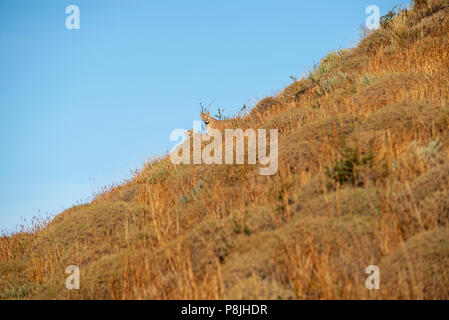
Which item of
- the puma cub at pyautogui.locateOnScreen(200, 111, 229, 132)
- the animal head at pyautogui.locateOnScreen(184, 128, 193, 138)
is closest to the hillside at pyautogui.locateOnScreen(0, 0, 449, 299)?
the animal head at pyautogui.locateOnScreen(184, 128, 193, 138)

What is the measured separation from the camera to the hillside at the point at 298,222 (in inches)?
210

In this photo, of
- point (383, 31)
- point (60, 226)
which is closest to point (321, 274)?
point (60, 226)

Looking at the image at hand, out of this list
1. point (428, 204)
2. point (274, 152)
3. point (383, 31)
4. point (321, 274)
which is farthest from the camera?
point (383, 31)

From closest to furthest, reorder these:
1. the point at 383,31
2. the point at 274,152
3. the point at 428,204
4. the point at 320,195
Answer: the point at 428,204, the point at 320,195, the point at 274,152, the point at 383,31

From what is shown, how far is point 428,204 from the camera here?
19.3 feet

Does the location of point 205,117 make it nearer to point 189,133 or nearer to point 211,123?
point 211,123

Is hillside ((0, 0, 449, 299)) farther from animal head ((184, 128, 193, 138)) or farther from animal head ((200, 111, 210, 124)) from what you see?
animal head ((200, 111, 210, 124))

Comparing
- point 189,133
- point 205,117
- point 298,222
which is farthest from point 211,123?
point 298,222

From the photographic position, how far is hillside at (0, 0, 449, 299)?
534cm

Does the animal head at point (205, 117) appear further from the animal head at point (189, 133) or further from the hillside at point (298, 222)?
the hillside at point (298, 222)

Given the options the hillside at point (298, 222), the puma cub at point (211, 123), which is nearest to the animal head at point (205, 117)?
the puma cub at point (211, 123)

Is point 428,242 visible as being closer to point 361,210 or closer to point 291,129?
point 361,210

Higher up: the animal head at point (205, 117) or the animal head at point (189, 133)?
the animal head at point (205, 117)

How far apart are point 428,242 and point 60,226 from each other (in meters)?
7.37
